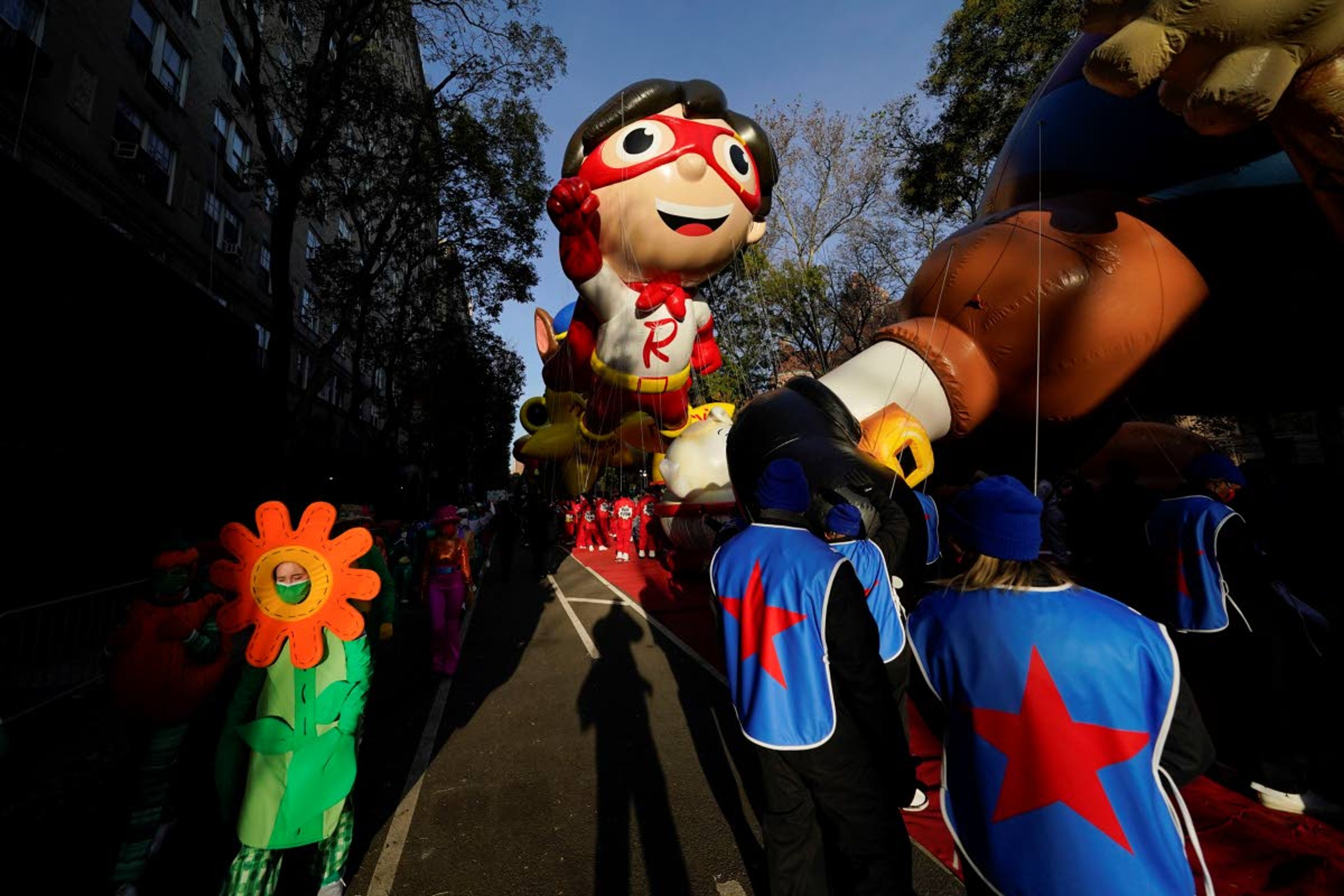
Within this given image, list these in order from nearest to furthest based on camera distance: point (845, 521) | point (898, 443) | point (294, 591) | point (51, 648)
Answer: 1. point (294, 591)
2. point (845, 521)
3. point (898, 443)
4. point (51, 648)

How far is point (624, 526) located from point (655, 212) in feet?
35.1

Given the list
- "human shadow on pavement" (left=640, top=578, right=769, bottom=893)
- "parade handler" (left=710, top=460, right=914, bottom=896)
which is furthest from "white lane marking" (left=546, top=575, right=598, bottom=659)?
"parade handler" (left=710, top=460, right=914, bottom=896)

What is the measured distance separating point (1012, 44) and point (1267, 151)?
10725 millimetres

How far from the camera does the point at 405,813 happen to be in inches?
134

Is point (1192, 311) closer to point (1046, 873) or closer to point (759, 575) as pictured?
point (759, 575)

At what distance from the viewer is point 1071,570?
26.0 ft

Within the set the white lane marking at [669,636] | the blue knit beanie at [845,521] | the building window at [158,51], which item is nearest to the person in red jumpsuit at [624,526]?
the white lane marking at [669,636]

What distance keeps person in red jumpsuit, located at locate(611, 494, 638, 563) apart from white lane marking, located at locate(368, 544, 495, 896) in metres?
9.85

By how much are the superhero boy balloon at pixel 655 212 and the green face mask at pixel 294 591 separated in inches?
181

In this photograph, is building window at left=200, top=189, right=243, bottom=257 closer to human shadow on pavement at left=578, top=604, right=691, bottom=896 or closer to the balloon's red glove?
the balloon's red glove

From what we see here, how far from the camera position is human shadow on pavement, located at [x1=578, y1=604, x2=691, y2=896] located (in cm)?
282

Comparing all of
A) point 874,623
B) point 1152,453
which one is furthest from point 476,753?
point 1152,453

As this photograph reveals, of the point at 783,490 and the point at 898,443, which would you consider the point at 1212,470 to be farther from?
the point at 783,490

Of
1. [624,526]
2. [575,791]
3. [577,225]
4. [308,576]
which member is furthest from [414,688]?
[624,526]
